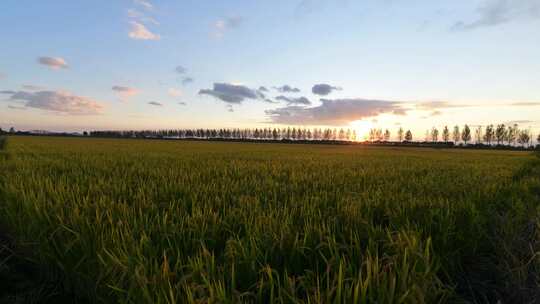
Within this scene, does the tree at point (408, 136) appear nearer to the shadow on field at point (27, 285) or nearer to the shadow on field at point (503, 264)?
the shadow on field at point (503, 264)

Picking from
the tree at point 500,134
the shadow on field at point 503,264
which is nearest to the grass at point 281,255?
the shadow on field at point 503,264

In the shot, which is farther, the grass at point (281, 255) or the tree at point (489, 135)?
the tree at point (489, 135)

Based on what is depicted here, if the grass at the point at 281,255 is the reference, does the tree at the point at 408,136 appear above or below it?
above

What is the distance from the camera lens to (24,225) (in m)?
Answer: 2.86

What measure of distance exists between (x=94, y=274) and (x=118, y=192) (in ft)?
7.24

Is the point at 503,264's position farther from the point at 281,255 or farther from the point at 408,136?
the point at 408,136

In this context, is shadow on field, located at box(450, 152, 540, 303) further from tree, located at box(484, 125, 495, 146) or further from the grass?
tree, located at box(484, 125, 495, 146)

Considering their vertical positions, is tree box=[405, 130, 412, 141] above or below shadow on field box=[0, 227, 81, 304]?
above

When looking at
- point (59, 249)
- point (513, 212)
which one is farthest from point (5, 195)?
point (513, 212)

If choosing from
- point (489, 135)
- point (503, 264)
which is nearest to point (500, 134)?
point (489, 135)

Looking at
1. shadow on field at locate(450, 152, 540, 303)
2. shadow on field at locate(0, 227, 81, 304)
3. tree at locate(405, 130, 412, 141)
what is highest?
tree at locate(405, 130, 412, 141)

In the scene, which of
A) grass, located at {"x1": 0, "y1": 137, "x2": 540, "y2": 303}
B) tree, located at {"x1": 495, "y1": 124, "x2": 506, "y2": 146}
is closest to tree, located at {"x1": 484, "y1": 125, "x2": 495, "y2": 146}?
tree, located at {"x1": 495, "y1": 124, "x2": 506, "y2": 146}

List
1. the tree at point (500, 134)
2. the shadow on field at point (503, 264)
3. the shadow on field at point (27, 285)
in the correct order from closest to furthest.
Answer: the shadow on field at point (503, 264), the shadow on field at point (27, 285), the tree at point (500, 134)

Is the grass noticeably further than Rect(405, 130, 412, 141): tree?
No
